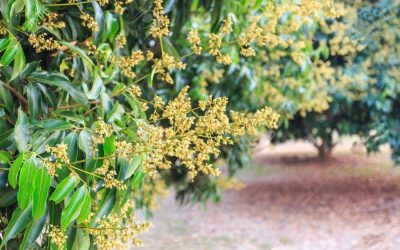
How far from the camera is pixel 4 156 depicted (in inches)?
30.7

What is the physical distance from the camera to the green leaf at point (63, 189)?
27.4 inches

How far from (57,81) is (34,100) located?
0.17 ft

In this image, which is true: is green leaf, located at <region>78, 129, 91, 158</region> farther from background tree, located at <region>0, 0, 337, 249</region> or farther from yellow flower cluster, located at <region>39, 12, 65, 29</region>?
yellow flower cluster, located at <region>39, 12, 65, 29</region>

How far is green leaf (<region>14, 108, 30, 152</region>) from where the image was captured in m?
0.78

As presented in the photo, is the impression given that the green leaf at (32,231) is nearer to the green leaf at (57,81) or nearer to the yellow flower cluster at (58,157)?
the yellow flower cluster at (58,157)

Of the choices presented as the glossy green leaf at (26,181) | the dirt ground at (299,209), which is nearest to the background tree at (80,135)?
the glossy green leaf at (26,181)

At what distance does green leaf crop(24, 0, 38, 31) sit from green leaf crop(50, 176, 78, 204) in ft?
0.86

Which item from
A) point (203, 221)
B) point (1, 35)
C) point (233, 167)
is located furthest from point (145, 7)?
point (203, 221)

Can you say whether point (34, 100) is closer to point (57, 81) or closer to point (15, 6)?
point (57, 81)

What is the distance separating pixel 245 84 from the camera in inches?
92.7

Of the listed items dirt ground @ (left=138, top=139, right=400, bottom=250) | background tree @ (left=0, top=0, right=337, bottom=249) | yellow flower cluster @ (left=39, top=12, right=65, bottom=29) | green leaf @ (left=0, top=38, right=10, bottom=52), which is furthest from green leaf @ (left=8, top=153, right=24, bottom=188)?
dirt ground @ (left=138, top=139, right=400, bottom=250)

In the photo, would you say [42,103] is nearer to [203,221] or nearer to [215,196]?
[215,196]

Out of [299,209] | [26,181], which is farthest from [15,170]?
[299,209]

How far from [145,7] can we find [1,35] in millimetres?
424
